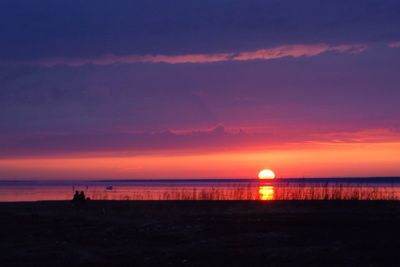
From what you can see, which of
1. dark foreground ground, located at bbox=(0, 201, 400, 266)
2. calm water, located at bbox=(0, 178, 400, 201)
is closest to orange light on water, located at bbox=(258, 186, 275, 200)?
calm water, located at bbox=(0, 178, 400, 201)

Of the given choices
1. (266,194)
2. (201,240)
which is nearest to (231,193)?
(266,194)

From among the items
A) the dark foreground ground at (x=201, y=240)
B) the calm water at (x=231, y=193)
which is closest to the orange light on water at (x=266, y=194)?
the calm water at (x=231, y=193)

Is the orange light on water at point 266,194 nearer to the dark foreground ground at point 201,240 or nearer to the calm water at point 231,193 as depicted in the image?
the calm water at point 231,193

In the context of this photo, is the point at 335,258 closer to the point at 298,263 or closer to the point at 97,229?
the point at 298,263

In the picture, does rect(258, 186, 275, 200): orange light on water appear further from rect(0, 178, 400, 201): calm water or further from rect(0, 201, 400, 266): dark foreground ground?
rect(0, 201, 400, 266): dark foreground ground

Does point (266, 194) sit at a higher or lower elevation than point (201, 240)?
higher

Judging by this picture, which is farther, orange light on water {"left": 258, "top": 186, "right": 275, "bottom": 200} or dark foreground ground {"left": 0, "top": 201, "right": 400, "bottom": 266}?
orange light on water {"left": 258, "top": 186, "right": 275, "bottom": 200}

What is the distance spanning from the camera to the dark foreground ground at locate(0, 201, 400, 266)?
1725 centimetres

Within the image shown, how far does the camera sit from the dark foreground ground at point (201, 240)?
56.6 feet

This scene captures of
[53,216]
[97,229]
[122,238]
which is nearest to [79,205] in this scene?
[53,216]

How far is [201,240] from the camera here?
821 inches

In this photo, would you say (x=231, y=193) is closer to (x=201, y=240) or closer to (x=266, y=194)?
(x=266, y=194)

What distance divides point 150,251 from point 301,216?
9.98 metres

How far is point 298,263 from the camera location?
646 inches
